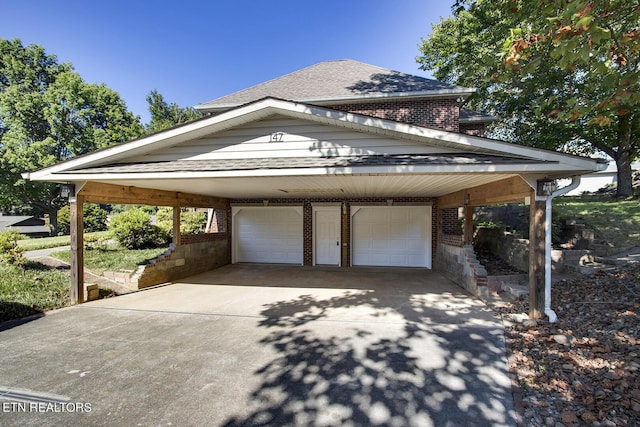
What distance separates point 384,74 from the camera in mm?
10844

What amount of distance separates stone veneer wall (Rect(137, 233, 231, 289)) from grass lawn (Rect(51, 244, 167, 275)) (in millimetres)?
547

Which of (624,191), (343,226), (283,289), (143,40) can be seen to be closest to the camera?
(283,289)

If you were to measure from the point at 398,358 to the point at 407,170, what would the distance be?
2.77 m

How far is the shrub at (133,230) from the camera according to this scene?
423 inches

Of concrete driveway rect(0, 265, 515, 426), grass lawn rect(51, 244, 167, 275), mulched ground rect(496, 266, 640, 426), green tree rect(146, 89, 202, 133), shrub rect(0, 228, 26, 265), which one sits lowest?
concrete driveway rect(0, 265, 515, 426)

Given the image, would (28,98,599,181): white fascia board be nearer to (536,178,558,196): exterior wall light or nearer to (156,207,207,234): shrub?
(536,178,558,196): exterior wall light

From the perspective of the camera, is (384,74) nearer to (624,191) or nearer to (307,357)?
(307,357)

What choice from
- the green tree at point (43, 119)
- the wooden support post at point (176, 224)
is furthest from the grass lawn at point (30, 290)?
the green tree at point (43, 119)

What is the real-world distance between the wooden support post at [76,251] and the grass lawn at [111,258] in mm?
1621

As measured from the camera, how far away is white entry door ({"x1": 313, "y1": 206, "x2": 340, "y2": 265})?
10594 mm

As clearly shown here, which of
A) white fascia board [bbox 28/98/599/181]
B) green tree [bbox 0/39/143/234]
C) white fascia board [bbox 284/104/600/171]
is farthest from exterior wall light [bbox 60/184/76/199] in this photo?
green tree [bbox 0/39/143/234]

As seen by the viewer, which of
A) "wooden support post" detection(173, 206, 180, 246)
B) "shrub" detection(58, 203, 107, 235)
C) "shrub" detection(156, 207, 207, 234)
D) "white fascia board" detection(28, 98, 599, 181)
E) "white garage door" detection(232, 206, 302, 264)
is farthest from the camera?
"shrub" detection(58, 203, 107, 235)

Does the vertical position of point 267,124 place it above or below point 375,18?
below

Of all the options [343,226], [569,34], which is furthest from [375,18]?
[569,34]
